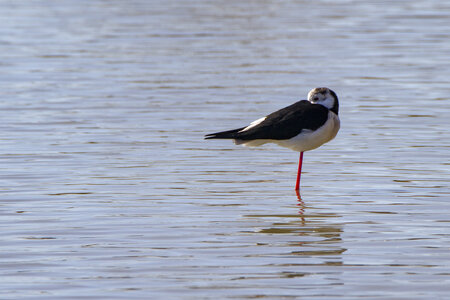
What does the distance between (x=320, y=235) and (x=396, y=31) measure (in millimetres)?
18333

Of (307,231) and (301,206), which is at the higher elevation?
(307,231)

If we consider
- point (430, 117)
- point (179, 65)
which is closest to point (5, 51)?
point (179, 65)

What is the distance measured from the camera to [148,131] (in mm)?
14867

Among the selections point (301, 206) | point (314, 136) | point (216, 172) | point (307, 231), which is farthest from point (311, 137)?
point (307, 231)

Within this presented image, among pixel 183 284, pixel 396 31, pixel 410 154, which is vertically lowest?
pixel 396 31

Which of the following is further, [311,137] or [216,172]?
[216,172]

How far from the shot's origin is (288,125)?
432 inches

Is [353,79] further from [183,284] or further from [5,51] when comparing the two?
[183,284]

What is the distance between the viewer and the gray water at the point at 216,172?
7906 mm

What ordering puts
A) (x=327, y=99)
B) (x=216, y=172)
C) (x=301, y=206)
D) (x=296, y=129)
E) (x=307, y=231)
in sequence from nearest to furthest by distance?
(x=307, y=231), (x=301, y=206), (x=296, y=129), (x=327, y=99), (x=216, y=172)

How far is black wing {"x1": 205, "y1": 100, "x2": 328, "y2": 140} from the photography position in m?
10.9

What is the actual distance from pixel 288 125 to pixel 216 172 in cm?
158

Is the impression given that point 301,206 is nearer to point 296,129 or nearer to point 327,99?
point 296,129

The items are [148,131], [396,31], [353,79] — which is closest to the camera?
[148,131]
